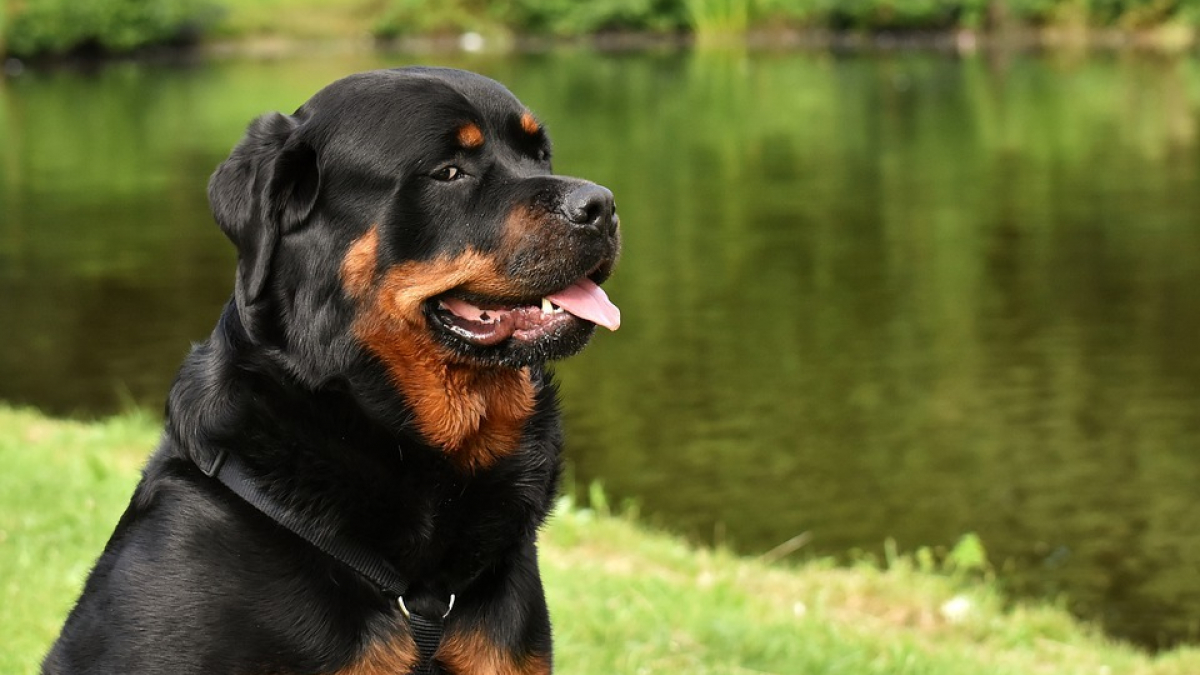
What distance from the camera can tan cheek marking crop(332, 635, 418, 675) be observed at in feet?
11.9

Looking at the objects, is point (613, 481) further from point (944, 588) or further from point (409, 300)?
point (409, 300)

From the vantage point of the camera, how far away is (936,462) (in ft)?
38.2

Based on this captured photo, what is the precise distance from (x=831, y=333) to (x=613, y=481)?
15.3 ft

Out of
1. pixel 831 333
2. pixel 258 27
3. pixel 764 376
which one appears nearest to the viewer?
pixel 764 376

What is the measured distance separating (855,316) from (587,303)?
12237 mm

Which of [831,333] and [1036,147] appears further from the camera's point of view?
[1036,147]

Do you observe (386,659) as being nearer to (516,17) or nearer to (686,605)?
(686,605)

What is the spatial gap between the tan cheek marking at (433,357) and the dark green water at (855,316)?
5784 mm

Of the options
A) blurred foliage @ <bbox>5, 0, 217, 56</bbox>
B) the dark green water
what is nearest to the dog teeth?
the dark green water

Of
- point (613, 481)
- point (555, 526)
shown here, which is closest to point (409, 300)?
point (555, 526)

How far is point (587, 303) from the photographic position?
163 inches

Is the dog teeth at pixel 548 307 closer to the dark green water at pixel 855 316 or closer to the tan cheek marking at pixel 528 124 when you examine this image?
the tan cheek marking at pixel 528 124

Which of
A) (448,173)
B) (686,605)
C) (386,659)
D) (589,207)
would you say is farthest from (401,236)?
(686,605)

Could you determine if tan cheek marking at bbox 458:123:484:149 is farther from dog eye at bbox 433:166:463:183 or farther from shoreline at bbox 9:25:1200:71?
shoreline at bbox 9:25:1200:71
